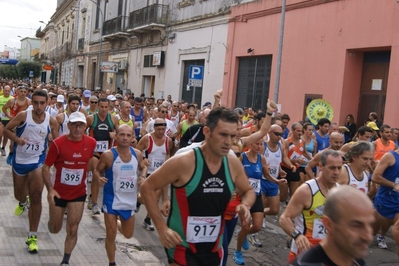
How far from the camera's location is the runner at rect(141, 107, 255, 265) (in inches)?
155

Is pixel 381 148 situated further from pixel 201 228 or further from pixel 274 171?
pixel 201 228

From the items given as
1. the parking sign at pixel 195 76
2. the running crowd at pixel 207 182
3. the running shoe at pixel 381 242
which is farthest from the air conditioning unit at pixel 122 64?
the running shoe at pixel 381 242

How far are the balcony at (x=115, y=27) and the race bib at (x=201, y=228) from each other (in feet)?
104

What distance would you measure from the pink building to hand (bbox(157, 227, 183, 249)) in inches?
441

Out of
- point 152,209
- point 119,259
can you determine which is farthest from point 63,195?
point 152,209

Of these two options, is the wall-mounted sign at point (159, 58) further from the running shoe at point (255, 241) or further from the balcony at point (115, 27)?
the running shoe at point (255, 241)

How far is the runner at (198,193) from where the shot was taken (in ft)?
12.9

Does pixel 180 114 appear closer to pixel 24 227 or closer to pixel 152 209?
pixel 24 227

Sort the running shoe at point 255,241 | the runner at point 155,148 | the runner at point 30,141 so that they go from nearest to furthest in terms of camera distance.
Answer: the runner at point 30,141 → the running shoe at point 255,241 → the runner at point 155,148

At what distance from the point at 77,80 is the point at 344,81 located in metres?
40.1

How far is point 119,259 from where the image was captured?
660 cm

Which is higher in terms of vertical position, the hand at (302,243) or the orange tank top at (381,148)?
the orange tank top at (381,148)

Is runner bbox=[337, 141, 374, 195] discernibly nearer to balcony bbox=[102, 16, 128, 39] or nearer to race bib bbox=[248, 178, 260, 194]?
race bib bbox=[248, 178, 260, 194]

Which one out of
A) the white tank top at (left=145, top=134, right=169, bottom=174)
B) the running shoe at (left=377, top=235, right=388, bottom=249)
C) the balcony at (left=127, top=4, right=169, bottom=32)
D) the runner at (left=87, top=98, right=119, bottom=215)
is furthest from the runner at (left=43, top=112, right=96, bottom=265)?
the balcony at (left=127, top=4, right=169, bottom=32)
